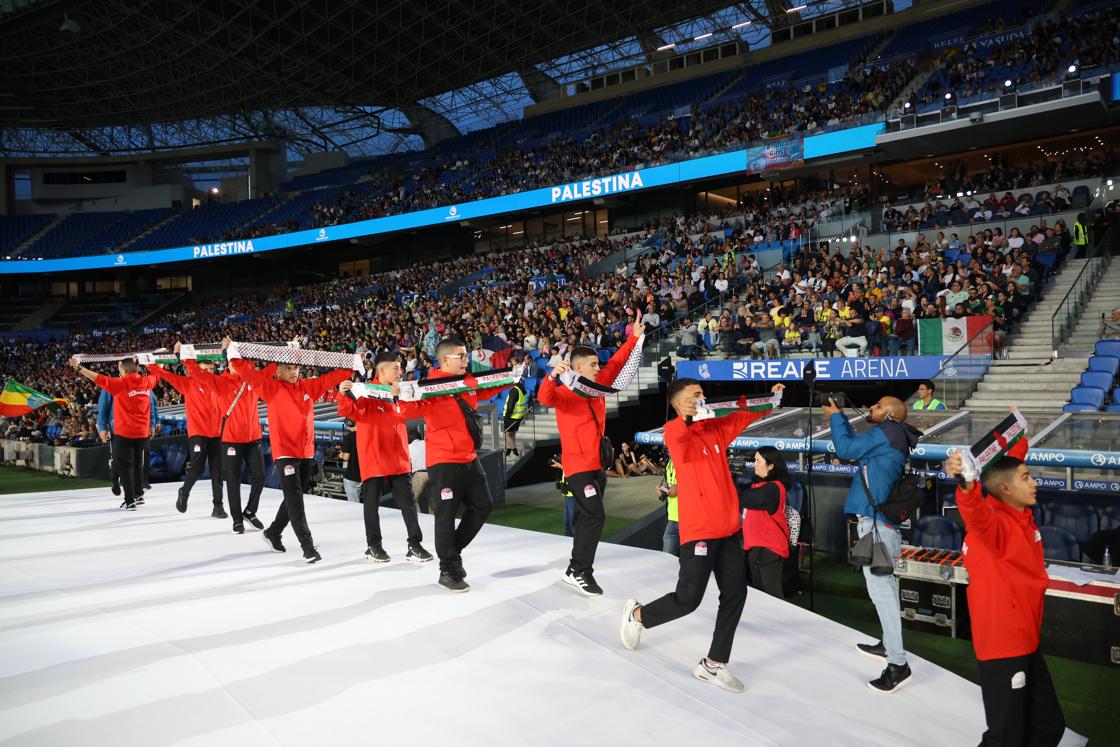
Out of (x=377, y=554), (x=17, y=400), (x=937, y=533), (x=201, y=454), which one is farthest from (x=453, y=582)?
(x=17, y=400)

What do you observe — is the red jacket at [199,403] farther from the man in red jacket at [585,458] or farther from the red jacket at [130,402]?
the man in red jacket at [585,458]

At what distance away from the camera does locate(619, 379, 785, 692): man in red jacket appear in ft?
14.1

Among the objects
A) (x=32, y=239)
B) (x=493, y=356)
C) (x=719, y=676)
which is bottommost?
(x=719, y=676)

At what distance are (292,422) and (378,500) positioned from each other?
1.01 metres

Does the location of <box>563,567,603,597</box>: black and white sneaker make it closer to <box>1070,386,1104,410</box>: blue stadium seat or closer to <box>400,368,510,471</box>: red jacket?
<box>400,368,510,471</box>: red jacket

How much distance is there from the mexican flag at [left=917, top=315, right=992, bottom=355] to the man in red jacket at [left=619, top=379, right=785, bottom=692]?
10660mm

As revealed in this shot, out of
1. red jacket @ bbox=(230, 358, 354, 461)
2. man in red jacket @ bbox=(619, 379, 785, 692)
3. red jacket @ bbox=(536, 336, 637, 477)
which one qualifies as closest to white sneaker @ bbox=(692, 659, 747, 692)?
man in red jacket @ bbox=(619, 379, 785, 692)

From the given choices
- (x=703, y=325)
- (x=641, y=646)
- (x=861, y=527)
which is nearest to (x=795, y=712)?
(x=641, y=646)

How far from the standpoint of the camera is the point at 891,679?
172 inches

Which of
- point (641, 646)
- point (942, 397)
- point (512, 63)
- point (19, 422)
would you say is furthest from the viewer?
point (512, 63)

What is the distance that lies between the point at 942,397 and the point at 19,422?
84.0 ft

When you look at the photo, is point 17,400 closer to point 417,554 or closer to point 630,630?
point 417,554

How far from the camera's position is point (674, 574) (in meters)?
6.47

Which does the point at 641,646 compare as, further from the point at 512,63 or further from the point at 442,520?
the point at 512,63
